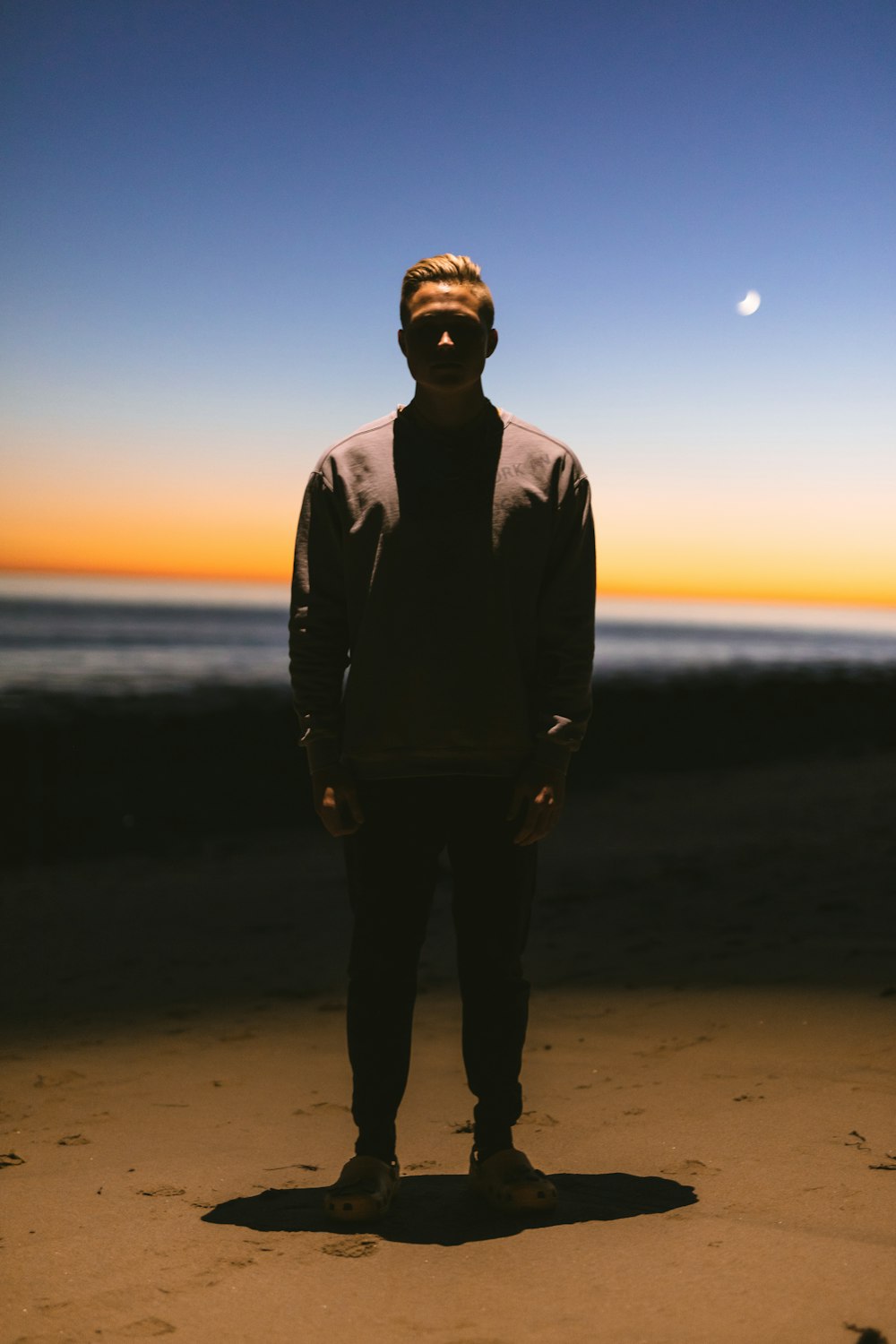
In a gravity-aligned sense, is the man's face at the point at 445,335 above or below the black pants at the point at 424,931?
above

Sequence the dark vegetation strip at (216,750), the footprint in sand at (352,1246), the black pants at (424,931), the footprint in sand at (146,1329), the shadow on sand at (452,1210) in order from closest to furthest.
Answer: the footprint in sand at (146,1329) → the footprint in sand at (352,1246) → the shadow on sand at (452,1210) → the black pants at (424,931) → the dark vegetation strip at (216,750)

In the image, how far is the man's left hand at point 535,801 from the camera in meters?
2.27

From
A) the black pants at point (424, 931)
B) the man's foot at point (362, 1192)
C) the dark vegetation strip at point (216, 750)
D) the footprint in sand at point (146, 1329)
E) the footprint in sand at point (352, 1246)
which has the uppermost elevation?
the black pants at point (424, 931)

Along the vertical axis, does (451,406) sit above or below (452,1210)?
above

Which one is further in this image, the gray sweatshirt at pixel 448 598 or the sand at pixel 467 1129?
the gray sweatshirt at pixel 448 598

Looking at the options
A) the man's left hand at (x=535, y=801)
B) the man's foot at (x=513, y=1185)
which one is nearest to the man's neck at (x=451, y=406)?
the man's left hand at (x=535, y=801)

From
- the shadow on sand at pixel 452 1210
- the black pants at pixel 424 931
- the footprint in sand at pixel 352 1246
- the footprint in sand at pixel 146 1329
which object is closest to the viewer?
the footprint in sand at pixel 146 1329

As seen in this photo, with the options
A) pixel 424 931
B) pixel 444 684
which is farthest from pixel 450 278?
pixel 424 931

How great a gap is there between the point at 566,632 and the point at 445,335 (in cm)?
65

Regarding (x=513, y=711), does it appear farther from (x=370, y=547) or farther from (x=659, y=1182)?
(x=659, y=1182)

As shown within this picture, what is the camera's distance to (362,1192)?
2.23 meters

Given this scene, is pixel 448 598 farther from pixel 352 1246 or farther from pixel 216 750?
pixel 216 750

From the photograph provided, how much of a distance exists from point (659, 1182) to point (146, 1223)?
42.1 inches

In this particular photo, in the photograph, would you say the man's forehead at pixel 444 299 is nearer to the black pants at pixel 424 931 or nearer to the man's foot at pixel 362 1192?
the black pants at pixel 424 931
